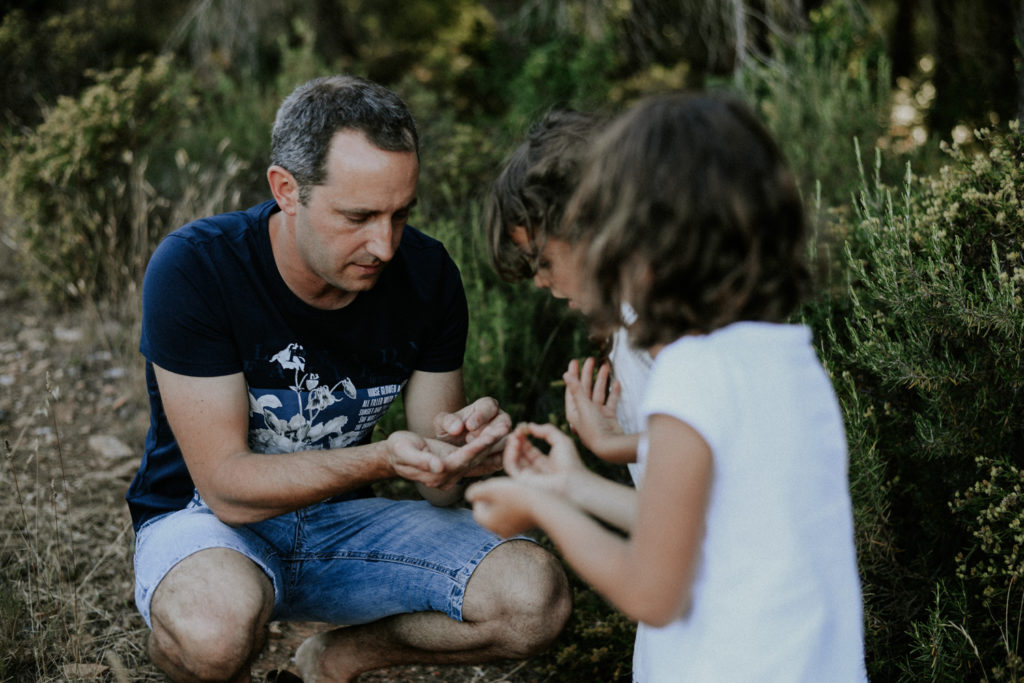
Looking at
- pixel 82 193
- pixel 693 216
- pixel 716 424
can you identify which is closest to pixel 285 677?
pixel 716 424

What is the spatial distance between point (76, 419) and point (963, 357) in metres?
3.89

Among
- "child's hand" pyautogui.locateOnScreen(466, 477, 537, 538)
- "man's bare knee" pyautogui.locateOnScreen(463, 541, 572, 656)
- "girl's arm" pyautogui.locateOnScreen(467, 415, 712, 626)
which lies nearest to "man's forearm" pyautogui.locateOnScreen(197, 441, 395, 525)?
"man's bare knee" pyautogui.locateOnScreen(463, 541, 572, 656)

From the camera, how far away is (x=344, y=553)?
250 centimetres

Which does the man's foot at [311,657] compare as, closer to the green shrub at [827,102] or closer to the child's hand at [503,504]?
the child's hand at [503,504]

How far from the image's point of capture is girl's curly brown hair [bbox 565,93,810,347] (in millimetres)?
1367

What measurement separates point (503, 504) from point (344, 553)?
1134 mm

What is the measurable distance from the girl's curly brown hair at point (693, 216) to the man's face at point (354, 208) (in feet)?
3.10

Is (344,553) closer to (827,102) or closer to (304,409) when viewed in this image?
(304,409)

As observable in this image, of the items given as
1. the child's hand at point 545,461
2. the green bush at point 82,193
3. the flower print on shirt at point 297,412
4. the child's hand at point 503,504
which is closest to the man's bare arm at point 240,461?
the flower print on shirt at point 297,412

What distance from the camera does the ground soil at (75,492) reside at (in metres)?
2.64

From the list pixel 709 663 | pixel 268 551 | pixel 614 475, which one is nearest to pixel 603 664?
pixel 614 475

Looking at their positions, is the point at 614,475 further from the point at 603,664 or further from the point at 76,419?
the point at 76,419

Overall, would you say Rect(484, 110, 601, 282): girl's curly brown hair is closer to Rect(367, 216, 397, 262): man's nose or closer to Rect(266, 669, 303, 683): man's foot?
Rect(367, 216, 397, 262): man's nose

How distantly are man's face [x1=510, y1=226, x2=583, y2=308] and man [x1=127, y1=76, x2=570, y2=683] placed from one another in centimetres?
35
